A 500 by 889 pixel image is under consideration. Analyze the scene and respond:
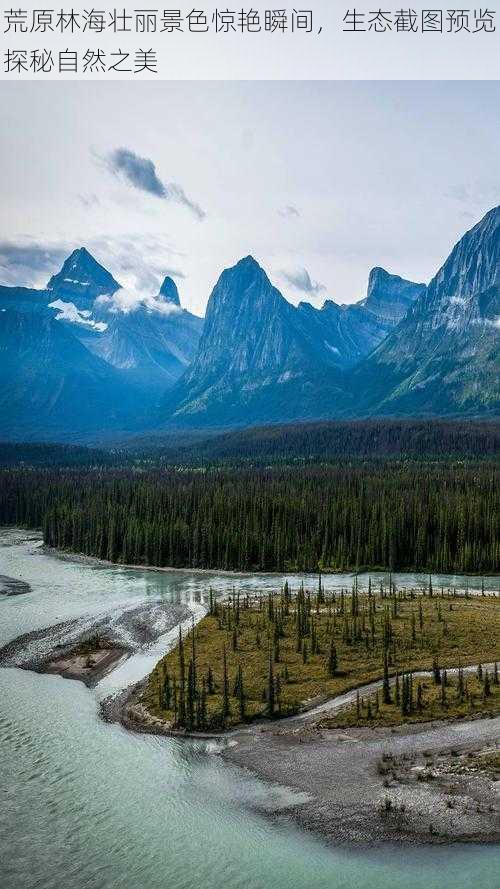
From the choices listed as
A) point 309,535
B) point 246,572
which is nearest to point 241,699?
point 246,572

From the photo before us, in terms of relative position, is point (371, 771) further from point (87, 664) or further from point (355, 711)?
point (87, 664)

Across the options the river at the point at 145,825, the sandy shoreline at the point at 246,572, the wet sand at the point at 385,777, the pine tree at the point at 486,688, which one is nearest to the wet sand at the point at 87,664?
the river at the point at 145,825

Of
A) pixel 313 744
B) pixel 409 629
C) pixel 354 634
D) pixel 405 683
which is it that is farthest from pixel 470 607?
pixel 313 744

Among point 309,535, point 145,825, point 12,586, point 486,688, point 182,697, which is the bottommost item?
point 145,825

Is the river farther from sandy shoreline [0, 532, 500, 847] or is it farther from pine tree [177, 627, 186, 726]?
pine tree [177, 627, 186, 726]

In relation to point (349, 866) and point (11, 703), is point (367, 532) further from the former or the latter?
point (349, 866)

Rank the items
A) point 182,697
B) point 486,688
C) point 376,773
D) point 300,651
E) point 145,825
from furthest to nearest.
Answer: point 300,651 < point 182,697 < point 486,688 < point 376,773 < point 145,825
